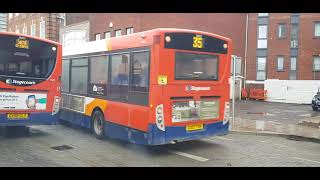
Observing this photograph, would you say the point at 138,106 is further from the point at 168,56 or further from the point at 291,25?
the point at 291,25

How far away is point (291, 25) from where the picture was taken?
3378cm

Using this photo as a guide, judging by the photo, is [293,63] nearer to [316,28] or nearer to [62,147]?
[316,28]

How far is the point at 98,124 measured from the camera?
1067 cm

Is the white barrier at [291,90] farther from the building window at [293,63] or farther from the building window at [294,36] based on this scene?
the building window at [294,36]

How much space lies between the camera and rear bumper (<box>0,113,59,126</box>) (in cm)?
1015

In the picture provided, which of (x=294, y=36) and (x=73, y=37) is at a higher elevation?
(x=73, y=37)

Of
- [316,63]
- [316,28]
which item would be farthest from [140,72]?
[316,28]

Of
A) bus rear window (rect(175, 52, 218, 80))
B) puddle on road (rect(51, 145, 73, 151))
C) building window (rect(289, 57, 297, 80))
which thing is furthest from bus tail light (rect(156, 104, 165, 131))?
building window (rect(289, 57, 297, 80))

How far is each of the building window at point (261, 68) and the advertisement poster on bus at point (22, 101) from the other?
2751cm

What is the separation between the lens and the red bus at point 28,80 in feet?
33.4

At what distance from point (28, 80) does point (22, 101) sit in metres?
0.62

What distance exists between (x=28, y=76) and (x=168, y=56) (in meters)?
4.53

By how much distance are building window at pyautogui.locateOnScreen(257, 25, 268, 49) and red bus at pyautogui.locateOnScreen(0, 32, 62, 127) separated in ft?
89.4
